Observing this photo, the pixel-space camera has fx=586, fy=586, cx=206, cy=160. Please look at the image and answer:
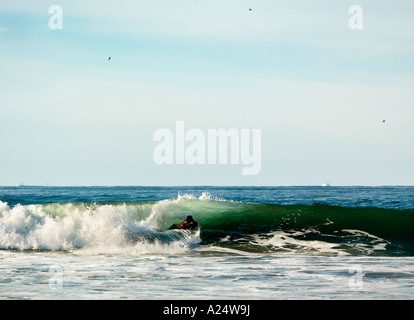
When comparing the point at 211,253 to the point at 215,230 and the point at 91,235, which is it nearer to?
the point at 91,235

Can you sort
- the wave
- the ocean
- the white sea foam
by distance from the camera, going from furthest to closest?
the wave < the white sea foam < the ocean

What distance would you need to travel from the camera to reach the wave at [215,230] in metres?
22.2

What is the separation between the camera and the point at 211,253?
2047 cm

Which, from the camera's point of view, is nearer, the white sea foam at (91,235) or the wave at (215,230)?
the white sea foam at (91,235)

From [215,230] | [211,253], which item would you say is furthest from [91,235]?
[215,230]

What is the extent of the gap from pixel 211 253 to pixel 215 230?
21.6 feet

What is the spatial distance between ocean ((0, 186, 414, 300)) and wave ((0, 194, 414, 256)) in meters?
0.05

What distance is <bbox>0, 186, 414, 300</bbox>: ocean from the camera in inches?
498

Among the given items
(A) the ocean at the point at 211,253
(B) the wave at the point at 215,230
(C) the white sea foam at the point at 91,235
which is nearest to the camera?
(A) the ocean at the point at 211,253

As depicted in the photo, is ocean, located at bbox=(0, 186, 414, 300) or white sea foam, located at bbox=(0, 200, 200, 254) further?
white sea foam, located at bbox=(0, 200, 200, 254)

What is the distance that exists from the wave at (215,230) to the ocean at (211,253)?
49 millimetres
